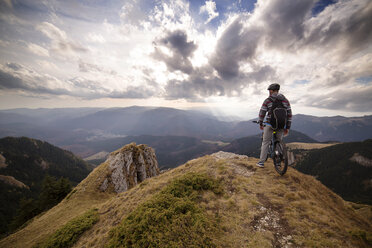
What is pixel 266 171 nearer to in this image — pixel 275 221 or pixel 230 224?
pixel 275 221

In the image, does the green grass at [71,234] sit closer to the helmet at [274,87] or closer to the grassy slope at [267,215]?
the grassy slope at [267,215]

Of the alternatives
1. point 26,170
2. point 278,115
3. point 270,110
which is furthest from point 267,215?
point 26,170

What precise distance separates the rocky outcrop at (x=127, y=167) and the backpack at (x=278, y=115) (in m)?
26.2

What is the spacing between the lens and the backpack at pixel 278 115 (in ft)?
27.1

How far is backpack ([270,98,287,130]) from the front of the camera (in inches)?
325

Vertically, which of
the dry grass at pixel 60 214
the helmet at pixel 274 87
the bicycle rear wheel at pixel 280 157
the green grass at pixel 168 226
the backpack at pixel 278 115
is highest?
the helmet at pixel 274 87

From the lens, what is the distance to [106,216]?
30.9ft

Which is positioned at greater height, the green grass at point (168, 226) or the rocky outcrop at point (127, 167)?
the green grass at point (168, 226)

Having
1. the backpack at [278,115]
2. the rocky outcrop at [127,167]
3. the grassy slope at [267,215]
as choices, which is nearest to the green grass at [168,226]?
the grassy slope at [267,215]

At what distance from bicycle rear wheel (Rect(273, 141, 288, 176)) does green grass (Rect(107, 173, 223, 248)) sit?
589cm

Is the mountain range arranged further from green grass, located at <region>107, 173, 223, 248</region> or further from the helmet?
the helmet

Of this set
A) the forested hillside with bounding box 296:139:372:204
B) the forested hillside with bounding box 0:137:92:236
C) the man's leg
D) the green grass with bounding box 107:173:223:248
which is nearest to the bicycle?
the man's leg

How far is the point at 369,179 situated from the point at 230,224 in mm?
241604

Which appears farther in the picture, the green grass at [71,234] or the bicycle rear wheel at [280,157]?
the bicycle rear wheel at [280,157]
